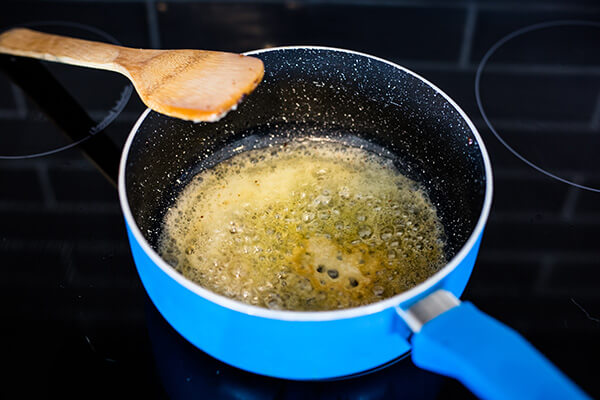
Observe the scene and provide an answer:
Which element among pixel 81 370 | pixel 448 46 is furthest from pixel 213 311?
pixel 448 46

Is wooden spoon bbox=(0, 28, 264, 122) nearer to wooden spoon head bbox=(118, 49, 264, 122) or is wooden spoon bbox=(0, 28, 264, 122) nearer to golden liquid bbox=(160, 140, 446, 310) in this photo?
wooden spoon head bbox=(118, 49, 264, 122)

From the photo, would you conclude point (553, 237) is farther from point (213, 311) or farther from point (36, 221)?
point (36, 221)

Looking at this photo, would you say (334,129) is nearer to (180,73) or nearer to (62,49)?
(180,73)

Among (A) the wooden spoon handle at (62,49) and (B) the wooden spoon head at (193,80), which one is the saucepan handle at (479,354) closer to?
(B) the wooden spoon head at (193,80)

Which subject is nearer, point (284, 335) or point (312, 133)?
point (284, 335)

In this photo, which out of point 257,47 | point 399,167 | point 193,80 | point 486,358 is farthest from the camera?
point 257,47

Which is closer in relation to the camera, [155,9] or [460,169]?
[460,169]

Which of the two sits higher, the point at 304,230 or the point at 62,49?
the point at 62,49

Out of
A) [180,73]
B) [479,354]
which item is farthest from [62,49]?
[479,354]
